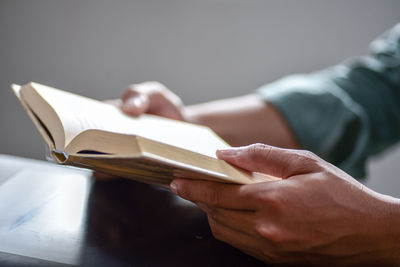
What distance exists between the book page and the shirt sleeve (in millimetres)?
243

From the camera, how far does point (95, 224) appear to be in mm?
402

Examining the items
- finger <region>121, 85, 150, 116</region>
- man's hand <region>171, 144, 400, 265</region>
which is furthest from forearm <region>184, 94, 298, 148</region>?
man's hand <region>171, 144, 400, 265</region>

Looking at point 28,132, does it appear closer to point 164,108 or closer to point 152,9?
point 152,9

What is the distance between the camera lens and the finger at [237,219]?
321 mm

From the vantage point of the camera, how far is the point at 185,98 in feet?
5.20

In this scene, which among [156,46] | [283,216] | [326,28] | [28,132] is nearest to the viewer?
[283,216]

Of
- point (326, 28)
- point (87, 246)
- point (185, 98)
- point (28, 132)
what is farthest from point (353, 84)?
point (28, 132)

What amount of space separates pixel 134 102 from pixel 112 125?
0.19 m

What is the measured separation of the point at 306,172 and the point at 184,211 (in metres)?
0.19

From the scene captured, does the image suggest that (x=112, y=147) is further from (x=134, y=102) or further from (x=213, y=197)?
(x=134, y=102)

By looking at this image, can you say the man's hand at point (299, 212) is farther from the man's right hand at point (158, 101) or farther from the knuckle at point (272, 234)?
the man's right hand at point (158, 101)

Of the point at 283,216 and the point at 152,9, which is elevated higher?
the point at 152,9

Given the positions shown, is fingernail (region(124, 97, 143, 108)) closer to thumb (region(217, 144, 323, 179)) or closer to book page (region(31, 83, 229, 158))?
book page (region(31, 83, 229, 158))

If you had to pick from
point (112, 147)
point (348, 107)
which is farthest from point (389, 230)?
point (348, 107)
